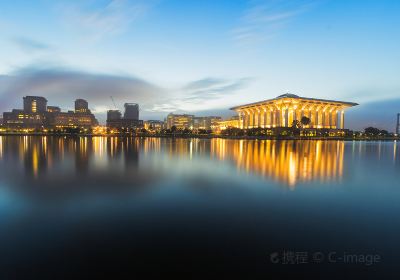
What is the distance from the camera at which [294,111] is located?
391ft

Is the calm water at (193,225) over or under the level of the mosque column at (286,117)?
under

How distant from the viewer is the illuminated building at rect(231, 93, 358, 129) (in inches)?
4626

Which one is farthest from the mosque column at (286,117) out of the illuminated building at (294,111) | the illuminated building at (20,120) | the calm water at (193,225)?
the illuminated building at (20,120)

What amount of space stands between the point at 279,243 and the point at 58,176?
14.3 metres

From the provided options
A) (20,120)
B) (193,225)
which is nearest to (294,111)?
(193,225)

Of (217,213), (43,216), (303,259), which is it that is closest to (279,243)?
(303,259)

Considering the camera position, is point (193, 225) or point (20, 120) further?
point (20, 120)

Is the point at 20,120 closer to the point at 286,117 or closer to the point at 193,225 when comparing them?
the point at 286,117

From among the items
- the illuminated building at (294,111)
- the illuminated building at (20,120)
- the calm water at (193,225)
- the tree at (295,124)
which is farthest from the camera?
the illuminated building at (20,120)

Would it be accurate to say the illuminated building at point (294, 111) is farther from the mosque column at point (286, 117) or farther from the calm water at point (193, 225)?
the calm water at point (193, 225)

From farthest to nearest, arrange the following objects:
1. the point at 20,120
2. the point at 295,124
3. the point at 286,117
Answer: the point at 20,120 → the point at 286,117 → the point at 295,124

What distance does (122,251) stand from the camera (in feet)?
19.7

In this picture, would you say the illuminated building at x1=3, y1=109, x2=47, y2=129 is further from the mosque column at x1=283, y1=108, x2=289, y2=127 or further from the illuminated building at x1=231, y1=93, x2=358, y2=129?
the mosque column at x1=283, y1=108, x2=289, y2=127

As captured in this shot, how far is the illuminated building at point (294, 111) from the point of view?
118 m
